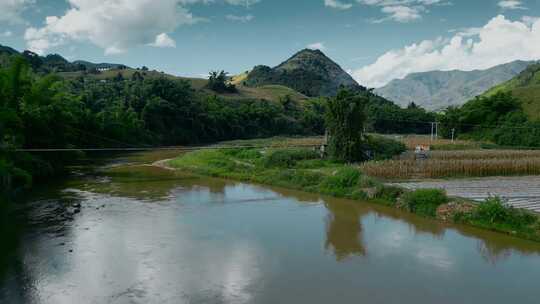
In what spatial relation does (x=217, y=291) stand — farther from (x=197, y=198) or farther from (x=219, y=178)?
(x=219, y=178)

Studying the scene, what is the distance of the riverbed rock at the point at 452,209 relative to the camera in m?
17.2

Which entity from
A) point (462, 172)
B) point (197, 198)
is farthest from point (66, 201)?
point (462, 172)

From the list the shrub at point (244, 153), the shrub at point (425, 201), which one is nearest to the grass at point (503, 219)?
the shrub at point (425, 201)

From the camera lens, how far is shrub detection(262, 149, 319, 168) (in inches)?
1206

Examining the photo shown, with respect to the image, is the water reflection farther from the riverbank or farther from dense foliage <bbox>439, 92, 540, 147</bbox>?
dense foliage <bbox>439, 92, 540, 147</bbox>

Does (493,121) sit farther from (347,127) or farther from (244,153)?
(244,153)

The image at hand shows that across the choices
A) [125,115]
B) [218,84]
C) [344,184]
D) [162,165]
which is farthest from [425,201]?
[218,84]

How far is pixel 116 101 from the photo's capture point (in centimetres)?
5578

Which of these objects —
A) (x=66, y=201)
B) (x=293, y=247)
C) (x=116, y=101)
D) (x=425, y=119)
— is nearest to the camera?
(x=293, y=247)

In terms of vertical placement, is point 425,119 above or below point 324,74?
below

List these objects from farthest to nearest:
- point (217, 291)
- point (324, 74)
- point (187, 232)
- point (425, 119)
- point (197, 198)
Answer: point (324, 74), point (425, 119), point (197, 198), point (187, 232), point (217, 291)

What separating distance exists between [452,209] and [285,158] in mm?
14703

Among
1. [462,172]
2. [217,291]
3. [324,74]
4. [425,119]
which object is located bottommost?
[217,291]

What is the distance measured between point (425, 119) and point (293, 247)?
2509 inches
